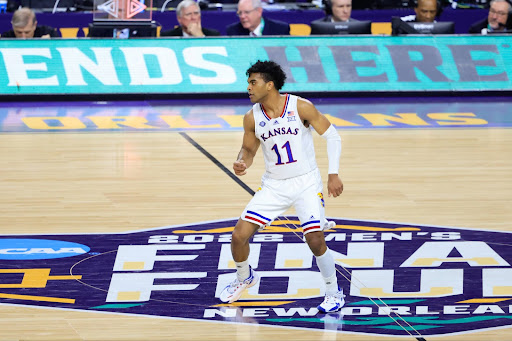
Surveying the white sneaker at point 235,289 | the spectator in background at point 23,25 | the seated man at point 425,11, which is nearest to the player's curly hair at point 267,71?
the white sneaker at point 235,289

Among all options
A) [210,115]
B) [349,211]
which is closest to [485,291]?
[349,211]

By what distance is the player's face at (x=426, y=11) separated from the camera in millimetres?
15742

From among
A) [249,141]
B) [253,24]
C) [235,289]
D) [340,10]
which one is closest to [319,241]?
[235,289]

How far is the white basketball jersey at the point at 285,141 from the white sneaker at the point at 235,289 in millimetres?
782

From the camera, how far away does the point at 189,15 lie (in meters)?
15.0

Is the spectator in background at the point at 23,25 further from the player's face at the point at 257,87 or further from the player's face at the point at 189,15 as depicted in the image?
the player's face at the point at 257,87

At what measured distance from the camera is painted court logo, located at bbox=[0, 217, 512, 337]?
669 cm

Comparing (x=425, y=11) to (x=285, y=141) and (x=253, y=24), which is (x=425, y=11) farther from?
(x=285, y=141)

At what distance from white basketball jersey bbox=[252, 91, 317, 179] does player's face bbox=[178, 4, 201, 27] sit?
328 inches

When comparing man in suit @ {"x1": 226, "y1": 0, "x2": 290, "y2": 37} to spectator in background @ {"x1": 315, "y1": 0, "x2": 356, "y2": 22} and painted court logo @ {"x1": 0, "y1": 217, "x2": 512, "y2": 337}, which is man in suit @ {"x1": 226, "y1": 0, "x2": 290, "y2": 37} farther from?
painted court logo @ {"x1": 0, "y1": 217, "x2": 512, "y2": 337}

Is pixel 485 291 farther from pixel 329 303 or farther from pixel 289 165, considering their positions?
pixel 289 165

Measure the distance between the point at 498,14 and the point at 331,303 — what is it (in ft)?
33.5

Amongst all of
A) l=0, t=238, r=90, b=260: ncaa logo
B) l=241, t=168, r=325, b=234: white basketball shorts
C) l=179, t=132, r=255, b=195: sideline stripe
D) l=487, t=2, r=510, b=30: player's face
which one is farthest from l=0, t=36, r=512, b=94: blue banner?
l=241, t=168, r=325, b=234: white basketball shorts

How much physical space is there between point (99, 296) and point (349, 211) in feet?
10.5
